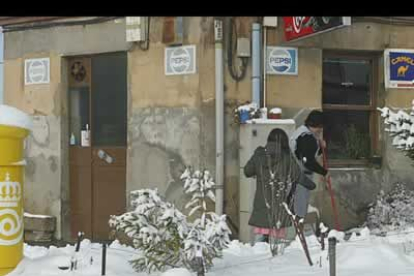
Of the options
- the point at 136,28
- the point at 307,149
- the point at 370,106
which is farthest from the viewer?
the point at 370,106

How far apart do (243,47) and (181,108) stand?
1.18 m

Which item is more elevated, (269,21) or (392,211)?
(269,21)

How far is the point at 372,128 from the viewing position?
10.3 m

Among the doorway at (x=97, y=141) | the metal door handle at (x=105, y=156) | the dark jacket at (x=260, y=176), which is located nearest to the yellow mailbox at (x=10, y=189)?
the dark jacket at (x=260, y=176)

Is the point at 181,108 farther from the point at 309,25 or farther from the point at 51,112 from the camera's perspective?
the point at 51,112

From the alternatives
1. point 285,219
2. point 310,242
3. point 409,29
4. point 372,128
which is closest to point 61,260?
point 285,219

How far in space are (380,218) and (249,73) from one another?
2681mm

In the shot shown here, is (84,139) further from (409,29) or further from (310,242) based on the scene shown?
(409,29)

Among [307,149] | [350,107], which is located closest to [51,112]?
[307,149]

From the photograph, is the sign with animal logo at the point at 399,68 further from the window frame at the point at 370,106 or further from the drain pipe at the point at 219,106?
the drain pipe at the point at 219,106

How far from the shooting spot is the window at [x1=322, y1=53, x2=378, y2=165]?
1012 centimetres

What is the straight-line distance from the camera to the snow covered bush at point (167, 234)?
234 inches

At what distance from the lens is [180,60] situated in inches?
376

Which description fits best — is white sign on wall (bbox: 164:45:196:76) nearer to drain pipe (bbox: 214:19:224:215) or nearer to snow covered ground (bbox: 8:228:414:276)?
drain pipe (bbox: 214:19:224:215)
